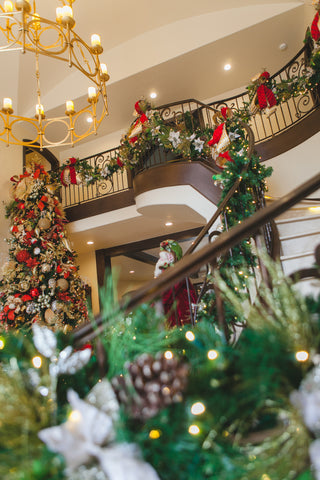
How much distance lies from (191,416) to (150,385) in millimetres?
130

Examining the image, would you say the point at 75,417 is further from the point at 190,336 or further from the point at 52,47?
the point at 52,47

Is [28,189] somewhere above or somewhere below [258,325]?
above

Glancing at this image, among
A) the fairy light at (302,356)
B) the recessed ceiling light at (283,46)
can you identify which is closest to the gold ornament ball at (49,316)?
the fairy light at (302,356)

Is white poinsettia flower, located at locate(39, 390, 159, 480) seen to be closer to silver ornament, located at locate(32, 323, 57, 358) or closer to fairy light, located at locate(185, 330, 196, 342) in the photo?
silver ornament, located at locate(32, 323, 57, 358)

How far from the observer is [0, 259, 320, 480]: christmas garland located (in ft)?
2.58

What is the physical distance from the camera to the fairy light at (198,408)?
2.83 feet

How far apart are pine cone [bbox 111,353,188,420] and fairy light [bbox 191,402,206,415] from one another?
41 millimetres

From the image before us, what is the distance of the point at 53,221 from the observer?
638 cm

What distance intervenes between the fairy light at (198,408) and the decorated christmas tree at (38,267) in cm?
499

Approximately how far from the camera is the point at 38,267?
5.88m

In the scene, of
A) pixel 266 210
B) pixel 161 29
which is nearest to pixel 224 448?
pixel 266 210

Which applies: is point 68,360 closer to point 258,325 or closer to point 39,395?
point 39,395

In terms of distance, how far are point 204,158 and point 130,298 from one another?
15.4ft

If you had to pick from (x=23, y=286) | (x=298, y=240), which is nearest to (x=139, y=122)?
(x=23, y=286)
